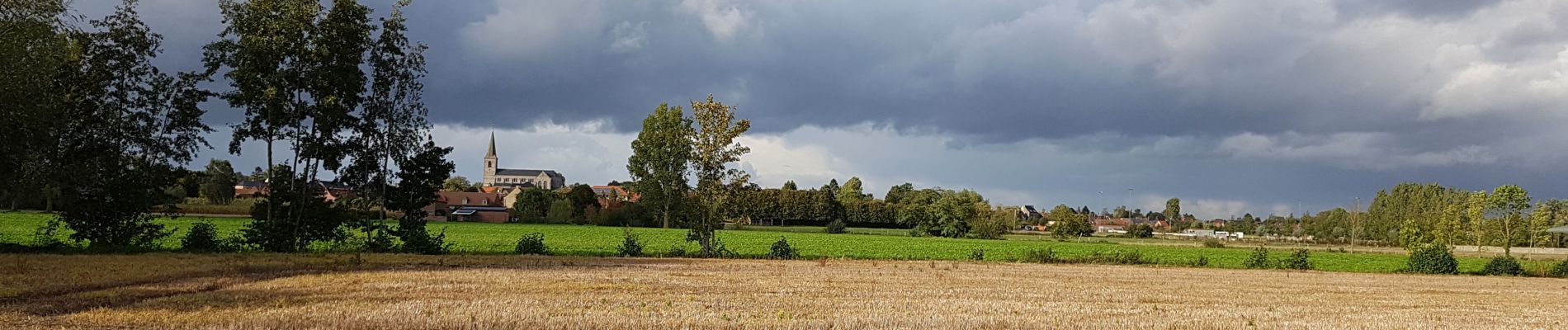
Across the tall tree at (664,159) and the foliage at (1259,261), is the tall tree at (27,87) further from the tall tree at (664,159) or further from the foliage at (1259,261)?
the foliage at (1259,261)

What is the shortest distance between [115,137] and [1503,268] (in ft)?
200

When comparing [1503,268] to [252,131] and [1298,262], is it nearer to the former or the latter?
[1298,262]

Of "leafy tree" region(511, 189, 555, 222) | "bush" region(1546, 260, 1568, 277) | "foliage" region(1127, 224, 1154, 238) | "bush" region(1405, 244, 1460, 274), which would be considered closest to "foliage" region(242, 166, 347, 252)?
"bush" region(1405, 244, 1460, 274)

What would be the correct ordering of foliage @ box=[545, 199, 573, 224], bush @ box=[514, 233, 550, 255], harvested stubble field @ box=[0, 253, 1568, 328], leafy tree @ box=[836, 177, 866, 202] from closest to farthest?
harvested stubble field @ box=[0, 253, 1568, 328], bush @ box=[514, 233, 550, 255], foliage @ box=[545, 199, 573, 224], leafy tree @ box=[836, 177, 866, 202]

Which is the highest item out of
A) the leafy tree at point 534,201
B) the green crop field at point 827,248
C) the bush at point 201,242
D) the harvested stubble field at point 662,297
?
the leafy tree at point 534,201

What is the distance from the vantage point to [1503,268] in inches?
1828

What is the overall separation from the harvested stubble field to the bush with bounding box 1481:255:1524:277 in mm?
15388

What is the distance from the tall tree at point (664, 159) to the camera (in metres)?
45.2

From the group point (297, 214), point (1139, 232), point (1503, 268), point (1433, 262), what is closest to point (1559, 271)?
point (1503, 268)

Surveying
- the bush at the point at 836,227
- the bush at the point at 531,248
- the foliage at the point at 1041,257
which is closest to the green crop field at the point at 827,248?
the foliage at the point at 1041,257

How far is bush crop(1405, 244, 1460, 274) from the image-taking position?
46844 mm

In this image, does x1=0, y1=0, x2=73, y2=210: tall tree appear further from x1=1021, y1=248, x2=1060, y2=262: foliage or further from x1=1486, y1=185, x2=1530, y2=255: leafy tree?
x1=1486, y1=185, x2=1530, y2=255: leafy tree

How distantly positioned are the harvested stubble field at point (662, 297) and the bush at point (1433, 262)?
14.9m

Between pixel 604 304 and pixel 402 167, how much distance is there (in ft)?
92.8
